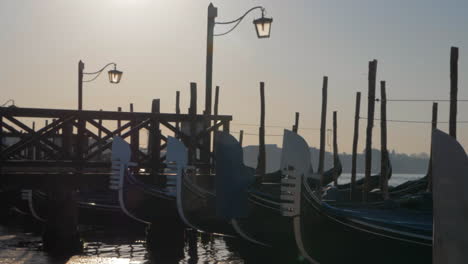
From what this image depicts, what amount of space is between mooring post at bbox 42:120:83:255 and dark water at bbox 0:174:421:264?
27cm

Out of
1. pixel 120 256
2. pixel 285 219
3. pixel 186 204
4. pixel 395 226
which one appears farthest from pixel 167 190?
pixel 395 226

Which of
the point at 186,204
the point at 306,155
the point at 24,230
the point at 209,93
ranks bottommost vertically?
the point at 24,230

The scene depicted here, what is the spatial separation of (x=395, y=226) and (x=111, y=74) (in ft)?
37.6

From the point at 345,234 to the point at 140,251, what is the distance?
18.1 feet

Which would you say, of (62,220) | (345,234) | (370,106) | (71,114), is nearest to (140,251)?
(62,220)

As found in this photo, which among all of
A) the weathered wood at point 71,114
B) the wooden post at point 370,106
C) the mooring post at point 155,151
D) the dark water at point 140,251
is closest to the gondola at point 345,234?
the dark water at point 140,251

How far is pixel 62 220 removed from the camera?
41.7 feet

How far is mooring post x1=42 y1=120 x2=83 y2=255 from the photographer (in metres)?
12.5

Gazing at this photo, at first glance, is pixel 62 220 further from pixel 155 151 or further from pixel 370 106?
Result: pixel 370 106

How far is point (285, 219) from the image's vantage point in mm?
10039

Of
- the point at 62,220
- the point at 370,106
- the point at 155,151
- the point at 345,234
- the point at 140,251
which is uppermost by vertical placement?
the point at 370,106

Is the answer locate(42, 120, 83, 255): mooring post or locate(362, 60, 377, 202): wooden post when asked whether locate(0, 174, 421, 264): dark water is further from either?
locate(362, 60, 377, 202): wooden post

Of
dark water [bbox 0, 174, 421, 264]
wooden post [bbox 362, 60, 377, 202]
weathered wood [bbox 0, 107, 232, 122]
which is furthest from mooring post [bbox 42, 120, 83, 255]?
wooden post [bbox 362, 60, 377, 202]

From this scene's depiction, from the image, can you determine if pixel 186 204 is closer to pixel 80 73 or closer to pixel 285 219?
pixel 285 219
